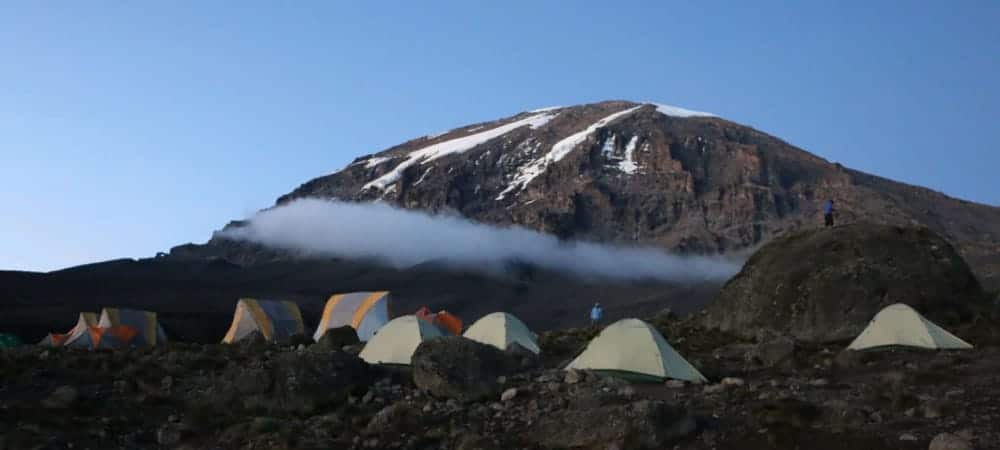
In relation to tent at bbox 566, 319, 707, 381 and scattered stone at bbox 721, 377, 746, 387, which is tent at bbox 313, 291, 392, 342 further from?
scattered stone at bbox 721, 377, 746, 387

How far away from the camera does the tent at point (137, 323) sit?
45.8 m

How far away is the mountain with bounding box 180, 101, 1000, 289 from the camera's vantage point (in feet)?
429

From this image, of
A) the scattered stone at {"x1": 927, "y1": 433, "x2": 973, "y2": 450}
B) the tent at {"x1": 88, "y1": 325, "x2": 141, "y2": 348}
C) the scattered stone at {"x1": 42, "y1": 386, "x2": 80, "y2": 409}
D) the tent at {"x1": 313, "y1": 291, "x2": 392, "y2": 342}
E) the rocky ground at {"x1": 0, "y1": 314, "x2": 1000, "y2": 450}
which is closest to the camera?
the scattered stone at {"x1": 927, "y1": 433, "x2": 973, "y2": 450}

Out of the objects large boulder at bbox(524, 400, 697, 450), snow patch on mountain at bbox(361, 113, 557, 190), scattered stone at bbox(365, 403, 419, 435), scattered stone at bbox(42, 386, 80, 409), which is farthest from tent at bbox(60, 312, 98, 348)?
snow patch on mountain at bbox(361, 113, 557, 190)

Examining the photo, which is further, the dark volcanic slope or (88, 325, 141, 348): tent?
the dark volcanic slope

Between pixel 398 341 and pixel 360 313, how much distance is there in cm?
2154

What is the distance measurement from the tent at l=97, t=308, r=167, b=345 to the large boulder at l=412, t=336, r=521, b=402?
104ft

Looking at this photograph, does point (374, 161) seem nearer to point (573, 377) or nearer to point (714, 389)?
point (573, 377)

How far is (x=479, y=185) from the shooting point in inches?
5984

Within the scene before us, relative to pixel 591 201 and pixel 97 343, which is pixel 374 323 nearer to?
pixel 97 343

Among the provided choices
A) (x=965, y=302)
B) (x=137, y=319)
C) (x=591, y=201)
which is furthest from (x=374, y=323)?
(x=591, y=201)

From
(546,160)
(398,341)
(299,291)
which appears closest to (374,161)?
(546,160)

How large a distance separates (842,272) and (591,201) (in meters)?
115

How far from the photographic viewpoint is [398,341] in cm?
2422
